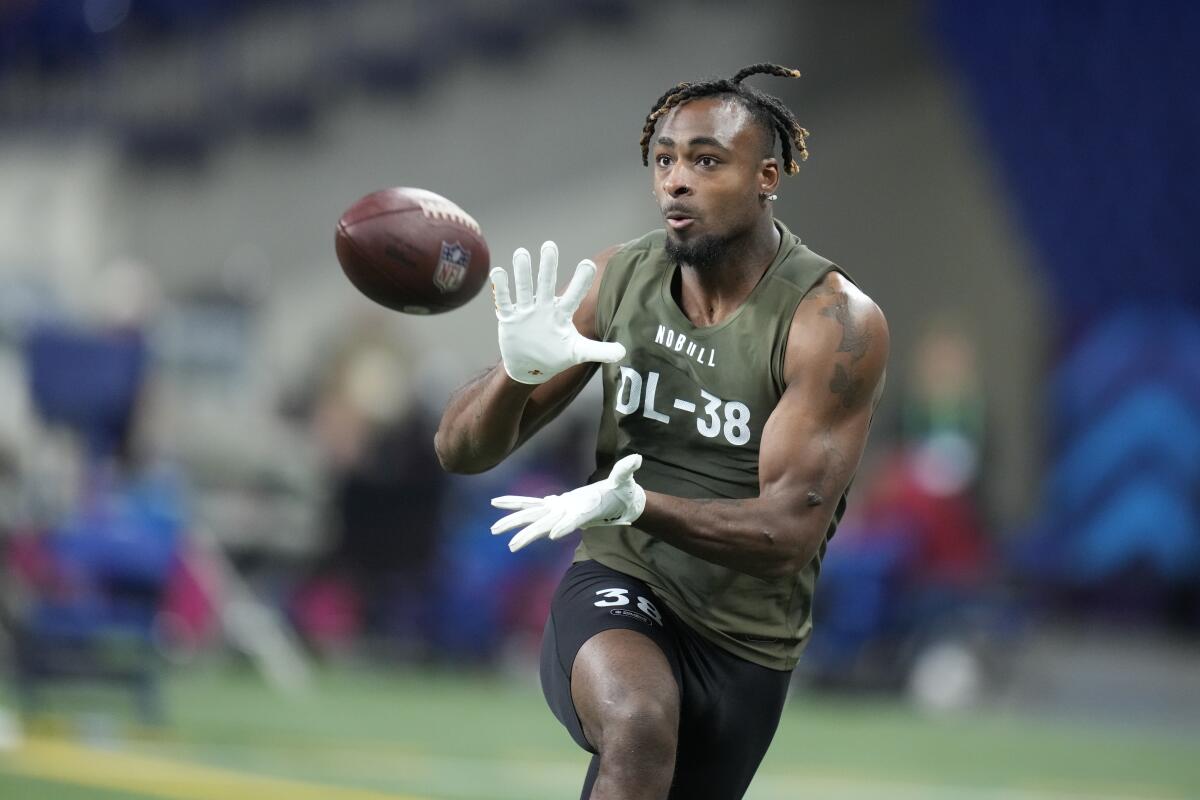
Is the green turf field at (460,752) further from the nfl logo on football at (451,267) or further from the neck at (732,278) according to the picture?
the neck at (732,278)

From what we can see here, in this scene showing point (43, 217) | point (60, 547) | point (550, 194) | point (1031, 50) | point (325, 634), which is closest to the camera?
point (60, 547)

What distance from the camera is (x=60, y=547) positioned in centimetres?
1002

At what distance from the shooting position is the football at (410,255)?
4.74 m

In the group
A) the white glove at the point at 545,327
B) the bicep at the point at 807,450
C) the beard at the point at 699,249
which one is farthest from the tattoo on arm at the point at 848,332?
the white glove at the point at 545,327

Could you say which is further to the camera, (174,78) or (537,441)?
(174,78)

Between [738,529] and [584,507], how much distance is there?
349 millimetres

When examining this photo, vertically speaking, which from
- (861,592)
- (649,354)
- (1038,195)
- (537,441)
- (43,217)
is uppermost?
(1038,195)

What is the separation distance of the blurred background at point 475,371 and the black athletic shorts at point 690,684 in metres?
3.26

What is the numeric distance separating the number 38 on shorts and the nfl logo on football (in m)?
0.93

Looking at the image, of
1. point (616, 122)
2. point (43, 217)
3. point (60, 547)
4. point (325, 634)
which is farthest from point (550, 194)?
point (60, 547)

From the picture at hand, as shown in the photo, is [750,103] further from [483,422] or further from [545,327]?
[483,422]

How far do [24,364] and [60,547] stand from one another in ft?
5.60

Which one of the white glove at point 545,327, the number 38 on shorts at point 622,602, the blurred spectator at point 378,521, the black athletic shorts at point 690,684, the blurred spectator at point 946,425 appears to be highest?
the blurred spectator at point 946,425

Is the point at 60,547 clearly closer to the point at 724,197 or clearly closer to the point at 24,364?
the point at 24,364
